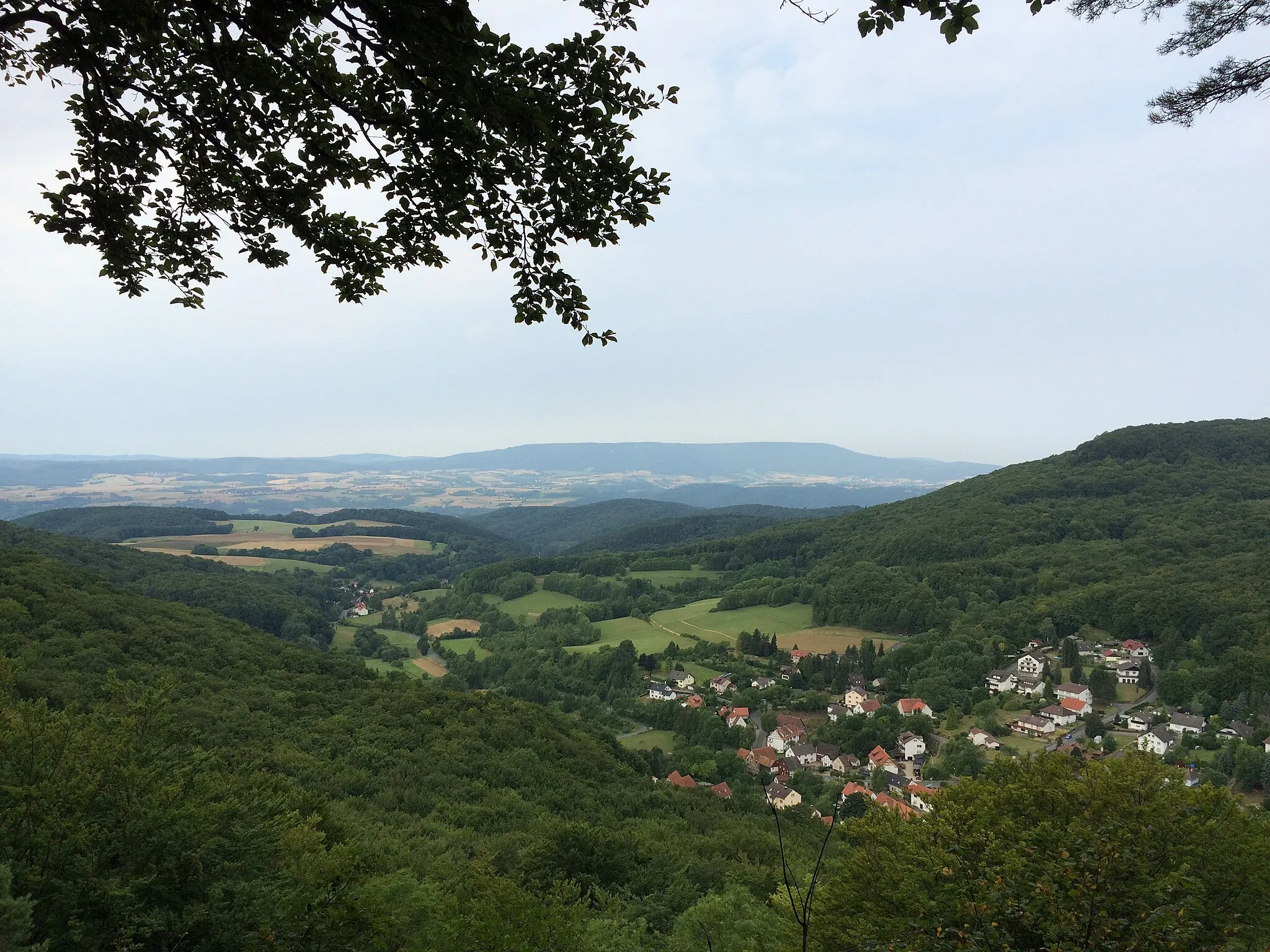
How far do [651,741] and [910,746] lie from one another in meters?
17.1

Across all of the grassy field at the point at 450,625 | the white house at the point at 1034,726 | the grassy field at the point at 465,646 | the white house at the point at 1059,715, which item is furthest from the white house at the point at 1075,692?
the grassy field at the point at 450,625

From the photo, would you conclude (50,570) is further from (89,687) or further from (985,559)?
(985,559)

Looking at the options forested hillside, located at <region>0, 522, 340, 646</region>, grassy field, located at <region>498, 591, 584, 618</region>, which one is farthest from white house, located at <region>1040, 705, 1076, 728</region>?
forested hillside, located at <region>0, 522, 340, 646</region>

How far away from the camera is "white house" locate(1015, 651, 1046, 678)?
1914 inches

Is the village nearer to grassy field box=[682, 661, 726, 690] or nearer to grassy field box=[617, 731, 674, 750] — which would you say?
grassy field box=[682, 661, 726, 690]

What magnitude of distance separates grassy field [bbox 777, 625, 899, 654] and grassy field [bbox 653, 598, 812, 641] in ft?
5.71

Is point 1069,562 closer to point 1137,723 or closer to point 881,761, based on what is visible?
point 1137,723

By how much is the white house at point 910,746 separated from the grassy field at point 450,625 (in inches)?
2052

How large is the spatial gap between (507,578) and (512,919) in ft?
289

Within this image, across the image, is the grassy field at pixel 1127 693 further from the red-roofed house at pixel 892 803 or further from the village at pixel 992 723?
the red-roofed house at pixel 892 803

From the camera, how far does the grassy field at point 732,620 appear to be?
6806cm

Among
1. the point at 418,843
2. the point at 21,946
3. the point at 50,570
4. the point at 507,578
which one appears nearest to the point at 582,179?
the point at 21,946

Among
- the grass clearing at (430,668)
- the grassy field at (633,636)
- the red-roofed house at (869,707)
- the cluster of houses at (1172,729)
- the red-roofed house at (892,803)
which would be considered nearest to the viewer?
the red-roofed house at (892,803)

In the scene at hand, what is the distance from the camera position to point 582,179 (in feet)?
12.0
